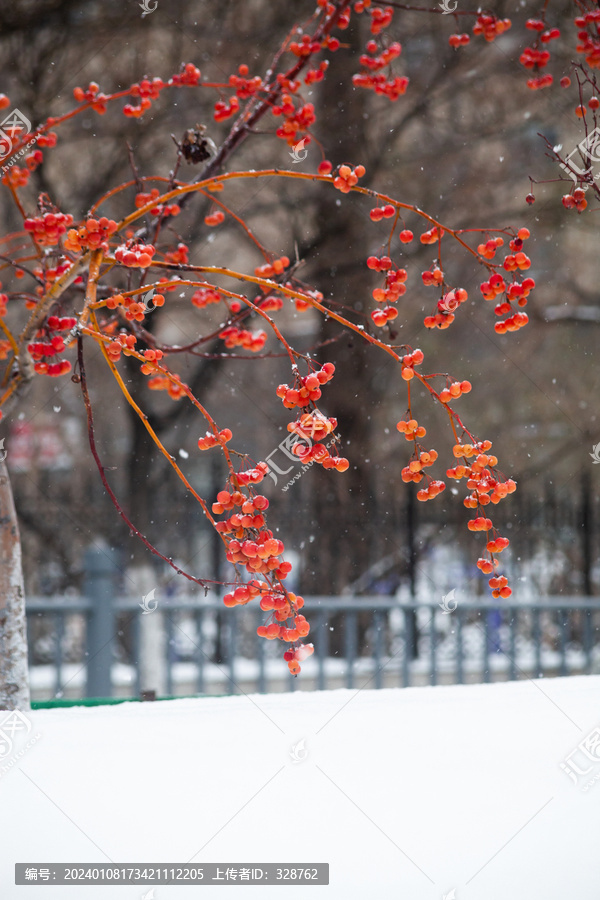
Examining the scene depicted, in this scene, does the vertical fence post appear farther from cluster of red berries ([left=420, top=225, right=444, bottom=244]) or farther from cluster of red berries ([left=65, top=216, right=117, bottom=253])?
cluster of red berries ([left=420, top=225, right=444, bottom=244])

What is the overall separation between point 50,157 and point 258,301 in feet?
16.5

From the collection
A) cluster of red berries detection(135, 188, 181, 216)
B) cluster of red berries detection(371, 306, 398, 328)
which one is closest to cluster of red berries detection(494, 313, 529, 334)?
cluster of red berries detection(371, 306, 398, 328)

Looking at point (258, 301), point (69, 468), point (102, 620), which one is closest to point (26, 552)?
point (69, 468)

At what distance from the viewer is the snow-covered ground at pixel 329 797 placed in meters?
1.05

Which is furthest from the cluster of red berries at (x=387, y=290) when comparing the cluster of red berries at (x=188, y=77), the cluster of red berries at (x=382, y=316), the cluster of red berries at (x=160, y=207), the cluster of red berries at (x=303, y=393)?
the cluster of red berries at (x=188, y=77)

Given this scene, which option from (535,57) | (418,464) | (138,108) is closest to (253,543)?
(418,464)

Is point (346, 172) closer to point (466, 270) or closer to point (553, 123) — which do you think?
point (466, 270)

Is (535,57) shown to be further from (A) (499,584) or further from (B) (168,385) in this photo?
(A) (499,584)

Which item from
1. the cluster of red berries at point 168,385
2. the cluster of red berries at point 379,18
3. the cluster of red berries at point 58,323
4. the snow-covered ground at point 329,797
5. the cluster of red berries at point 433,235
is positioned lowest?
the snow-covered ground at point 329,797

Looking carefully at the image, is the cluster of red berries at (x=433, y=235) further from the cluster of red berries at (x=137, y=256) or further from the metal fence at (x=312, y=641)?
the metal fence at (x=312, y=641)

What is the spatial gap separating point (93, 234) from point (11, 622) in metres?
0.96

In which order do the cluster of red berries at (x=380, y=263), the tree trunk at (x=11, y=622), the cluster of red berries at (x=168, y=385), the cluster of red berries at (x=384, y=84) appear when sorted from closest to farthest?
1. the cluster of red berries at (x=380, y=263)
2. the tree trunk at (x=11, y=622)
3. the cluster of red berries at (x=168, y=385)
4. the cluster of red berries at (x=384, y=84)

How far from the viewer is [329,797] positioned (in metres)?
1.24

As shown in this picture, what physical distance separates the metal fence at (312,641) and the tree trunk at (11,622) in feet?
6.85
